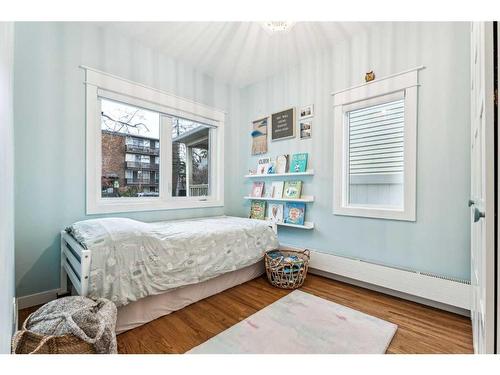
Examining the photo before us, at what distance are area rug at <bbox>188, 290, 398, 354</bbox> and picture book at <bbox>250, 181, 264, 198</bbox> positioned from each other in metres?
1.57

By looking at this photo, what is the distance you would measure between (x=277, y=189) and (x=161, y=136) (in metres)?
1.56

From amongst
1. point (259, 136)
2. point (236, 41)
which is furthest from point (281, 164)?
point (236, 41)

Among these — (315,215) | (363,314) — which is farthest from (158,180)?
Result: (363,314)

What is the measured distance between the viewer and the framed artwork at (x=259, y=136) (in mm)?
3170

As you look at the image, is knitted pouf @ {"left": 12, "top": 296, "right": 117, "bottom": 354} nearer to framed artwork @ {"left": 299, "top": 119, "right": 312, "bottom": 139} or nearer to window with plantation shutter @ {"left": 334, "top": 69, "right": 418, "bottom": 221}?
window with plantation shutter @ {"left": 334, "top": 69, "right": 418, "bottom": 221}

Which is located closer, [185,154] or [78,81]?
[78,81]

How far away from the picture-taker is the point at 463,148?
1.78 m

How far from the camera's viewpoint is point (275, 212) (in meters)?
3.02

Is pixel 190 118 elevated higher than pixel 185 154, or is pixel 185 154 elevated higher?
pixel 190 118

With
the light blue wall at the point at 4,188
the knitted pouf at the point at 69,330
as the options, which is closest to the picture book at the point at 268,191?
the knitted pouf at the point at 69,330

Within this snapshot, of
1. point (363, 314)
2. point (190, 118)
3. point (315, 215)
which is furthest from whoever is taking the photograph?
point (190, 118)

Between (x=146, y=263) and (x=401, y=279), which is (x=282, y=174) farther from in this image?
(x=146, y=263)
